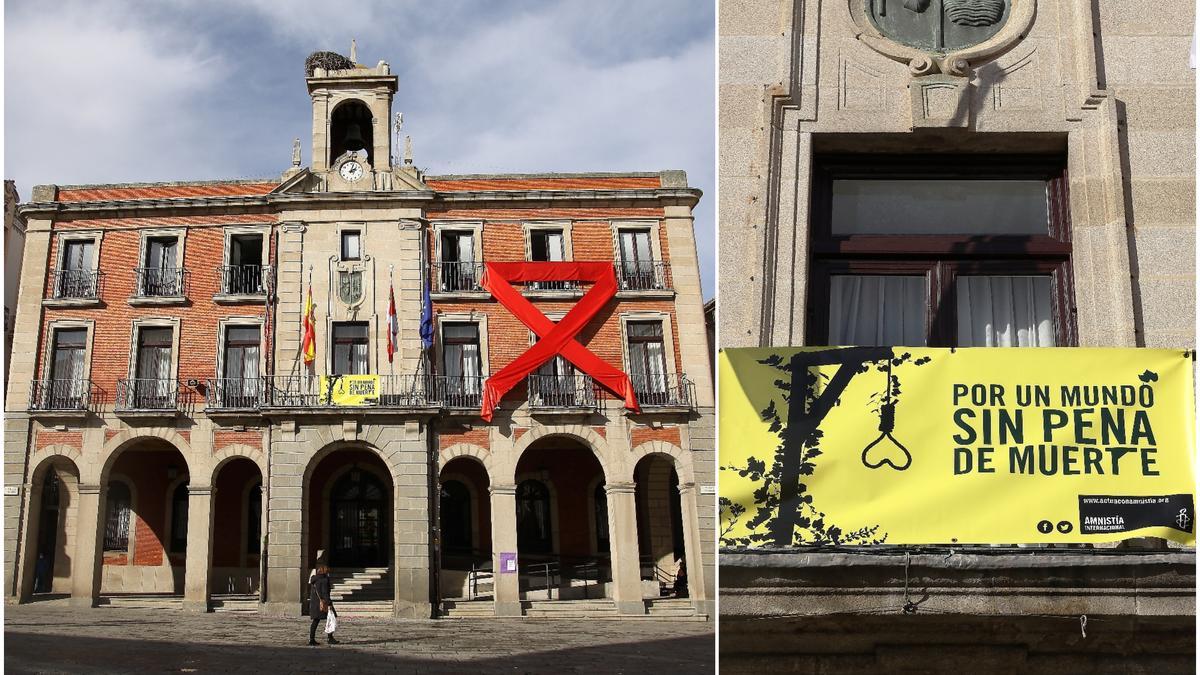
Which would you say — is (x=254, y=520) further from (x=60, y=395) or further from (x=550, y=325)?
(x=550, y=325)

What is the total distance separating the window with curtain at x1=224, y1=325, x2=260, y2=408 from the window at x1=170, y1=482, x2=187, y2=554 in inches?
107

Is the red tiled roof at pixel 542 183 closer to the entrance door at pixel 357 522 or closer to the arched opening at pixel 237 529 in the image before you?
the entrance door at pixel 357 522

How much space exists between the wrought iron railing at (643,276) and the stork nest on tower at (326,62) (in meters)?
10.5

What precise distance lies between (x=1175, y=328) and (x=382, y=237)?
91.5 feet

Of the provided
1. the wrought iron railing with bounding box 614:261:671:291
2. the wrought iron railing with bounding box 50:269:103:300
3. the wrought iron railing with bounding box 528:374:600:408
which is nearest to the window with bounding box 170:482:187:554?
the wrought iron railing with bounding box 50:269:103:300

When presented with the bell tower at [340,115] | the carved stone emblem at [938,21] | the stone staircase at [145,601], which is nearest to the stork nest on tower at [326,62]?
the bell tower at [340,115]

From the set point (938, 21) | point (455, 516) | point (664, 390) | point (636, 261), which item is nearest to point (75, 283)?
point (455, 516)

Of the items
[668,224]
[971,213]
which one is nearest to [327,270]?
[668,224]

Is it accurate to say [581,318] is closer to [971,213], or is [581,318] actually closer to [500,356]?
[500,356]

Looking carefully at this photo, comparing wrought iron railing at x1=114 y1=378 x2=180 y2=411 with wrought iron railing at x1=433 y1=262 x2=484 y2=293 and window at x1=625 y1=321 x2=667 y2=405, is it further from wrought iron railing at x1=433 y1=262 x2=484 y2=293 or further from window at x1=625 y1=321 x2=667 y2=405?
window at x1=625 y1=321 x2=667 y2=405

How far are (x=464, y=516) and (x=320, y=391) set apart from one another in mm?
6180

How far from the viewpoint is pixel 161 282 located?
30578mm

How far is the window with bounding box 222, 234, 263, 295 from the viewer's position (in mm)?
31828

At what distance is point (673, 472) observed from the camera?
113ft
